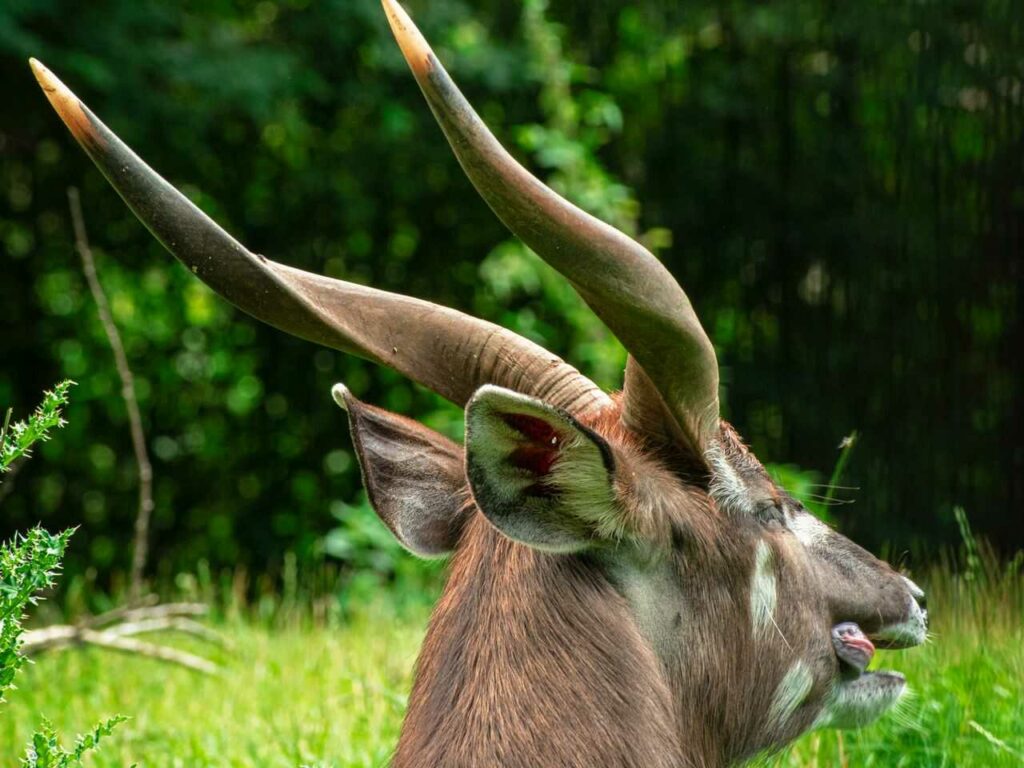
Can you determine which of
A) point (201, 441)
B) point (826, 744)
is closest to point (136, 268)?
point (201, 441)

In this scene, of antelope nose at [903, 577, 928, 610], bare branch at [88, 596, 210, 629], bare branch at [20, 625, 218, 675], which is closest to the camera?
antelope nose at [903, 577, 928, 610]

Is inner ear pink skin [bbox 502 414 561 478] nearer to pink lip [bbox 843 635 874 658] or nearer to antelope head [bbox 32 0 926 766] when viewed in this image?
antelope head [bbox 32 0 926 766]

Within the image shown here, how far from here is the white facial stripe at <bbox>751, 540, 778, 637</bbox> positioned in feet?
11.1

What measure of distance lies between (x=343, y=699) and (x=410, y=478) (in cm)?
197

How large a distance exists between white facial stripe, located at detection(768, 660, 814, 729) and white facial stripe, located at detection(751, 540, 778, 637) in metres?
0.15

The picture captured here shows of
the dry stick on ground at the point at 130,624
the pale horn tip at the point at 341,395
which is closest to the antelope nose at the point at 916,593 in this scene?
the pale horn tip at the point at 341,395

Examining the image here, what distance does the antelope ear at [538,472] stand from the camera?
2844mm

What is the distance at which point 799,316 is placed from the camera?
10953mm

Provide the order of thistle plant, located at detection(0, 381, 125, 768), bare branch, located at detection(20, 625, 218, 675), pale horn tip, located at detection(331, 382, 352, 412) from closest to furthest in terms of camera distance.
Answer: thistle plant, located at detection(0, 381, 125, 768) < pale horn tip, located at detection(331, 382, 352, 412) < bare branch, located at detection(20, 625, 218, 675)

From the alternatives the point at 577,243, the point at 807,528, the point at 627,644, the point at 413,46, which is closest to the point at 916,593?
the point at 807,528

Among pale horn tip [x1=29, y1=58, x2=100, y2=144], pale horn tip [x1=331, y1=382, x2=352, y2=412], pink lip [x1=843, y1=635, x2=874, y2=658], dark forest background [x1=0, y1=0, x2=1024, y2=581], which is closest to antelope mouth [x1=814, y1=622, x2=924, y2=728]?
pink lip [x1=843, y1=635, x2=874, y2=658]

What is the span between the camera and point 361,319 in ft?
11.3

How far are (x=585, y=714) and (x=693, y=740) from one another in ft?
1.34

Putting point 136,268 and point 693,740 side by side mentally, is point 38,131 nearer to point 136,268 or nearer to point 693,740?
point 136,268
